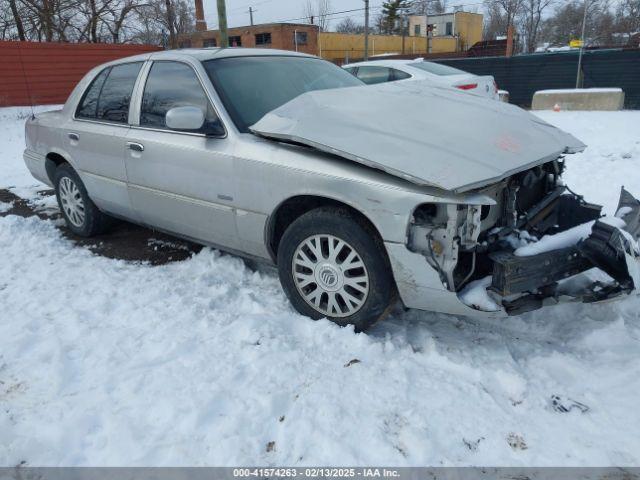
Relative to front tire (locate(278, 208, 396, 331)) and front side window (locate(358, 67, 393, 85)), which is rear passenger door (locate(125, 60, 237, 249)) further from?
front side window (locate(358, 67, 393, 85))

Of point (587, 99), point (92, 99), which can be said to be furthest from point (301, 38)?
point (92, 99)

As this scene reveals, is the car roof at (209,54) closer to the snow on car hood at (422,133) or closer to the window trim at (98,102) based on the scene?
the window trim at (98,102)

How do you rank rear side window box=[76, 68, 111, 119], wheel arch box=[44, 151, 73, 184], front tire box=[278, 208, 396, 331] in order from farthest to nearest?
wheel arch box=[44, 151, 73, 184] → rear side window box=[76, 68, 111, 119] → front tire box=[278, 208, 396, 331]

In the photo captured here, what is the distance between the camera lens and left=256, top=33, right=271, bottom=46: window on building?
40.1 metres

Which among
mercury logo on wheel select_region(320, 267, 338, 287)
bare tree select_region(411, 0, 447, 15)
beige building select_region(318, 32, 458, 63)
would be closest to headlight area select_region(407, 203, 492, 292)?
mercury logo on wheel select_region(320, 267, 338, 287)

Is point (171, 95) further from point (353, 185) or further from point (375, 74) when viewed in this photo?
point (375, 74)

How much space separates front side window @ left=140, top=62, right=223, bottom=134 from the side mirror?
0.51 feet

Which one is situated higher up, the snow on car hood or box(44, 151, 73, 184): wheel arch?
the snow on car hood

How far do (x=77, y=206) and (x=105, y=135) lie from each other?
104 centimetres

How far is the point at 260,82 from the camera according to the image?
3.65 metres

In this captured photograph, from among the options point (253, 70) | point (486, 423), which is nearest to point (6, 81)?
point (253, 70)

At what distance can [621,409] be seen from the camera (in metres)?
2.39

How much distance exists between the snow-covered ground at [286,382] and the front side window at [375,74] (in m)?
6.40

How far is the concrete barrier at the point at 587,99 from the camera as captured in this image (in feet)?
36.6
